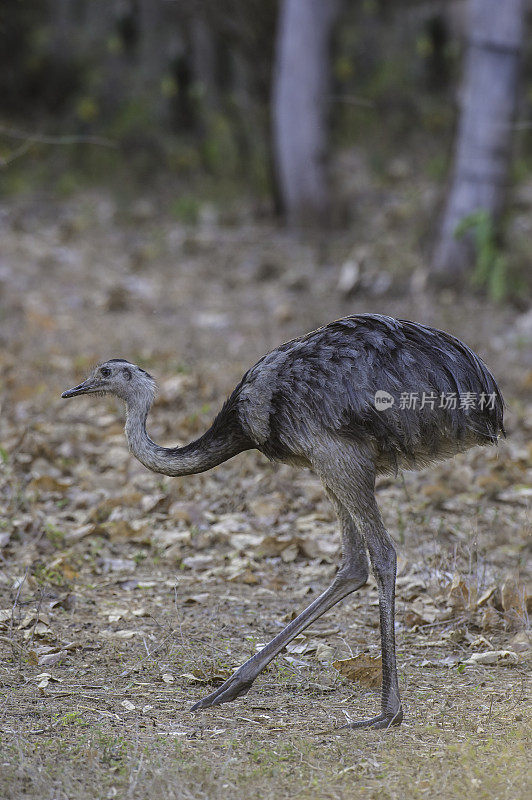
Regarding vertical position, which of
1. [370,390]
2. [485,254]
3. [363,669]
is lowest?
[363,669]

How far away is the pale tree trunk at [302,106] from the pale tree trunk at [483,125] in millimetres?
2736

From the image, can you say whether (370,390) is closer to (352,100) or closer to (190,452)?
(190,452)

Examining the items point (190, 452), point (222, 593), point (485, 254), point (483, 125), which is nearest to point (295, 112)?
point (483, 125)

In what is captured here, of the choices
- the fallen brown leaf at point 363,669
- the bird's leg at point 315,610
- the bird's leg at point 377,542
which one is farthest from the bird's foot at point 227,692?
the bird's leg at point 377,542

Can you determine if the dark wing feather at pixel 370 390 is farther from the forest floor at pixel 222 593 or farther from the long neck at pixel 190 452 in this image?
the forest floor at pixel 222 593

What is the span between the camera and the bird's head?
4.71 metres

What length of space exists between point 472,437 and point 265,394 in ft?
3.06

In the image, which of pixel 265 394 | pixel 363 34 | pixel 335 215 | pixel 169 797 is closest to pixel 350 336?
pixel 265 394

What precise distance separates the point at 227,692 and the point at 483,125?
25.7 ft

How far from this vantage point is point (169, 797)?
3443mm

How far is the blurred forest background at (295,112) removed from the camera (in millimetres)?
10734

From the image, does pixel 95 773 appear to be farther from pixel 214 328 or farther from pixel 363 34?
pixel 363 34

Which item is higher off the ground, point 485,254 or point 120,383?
point 120,383

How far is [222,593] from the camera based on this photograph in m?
5.52
